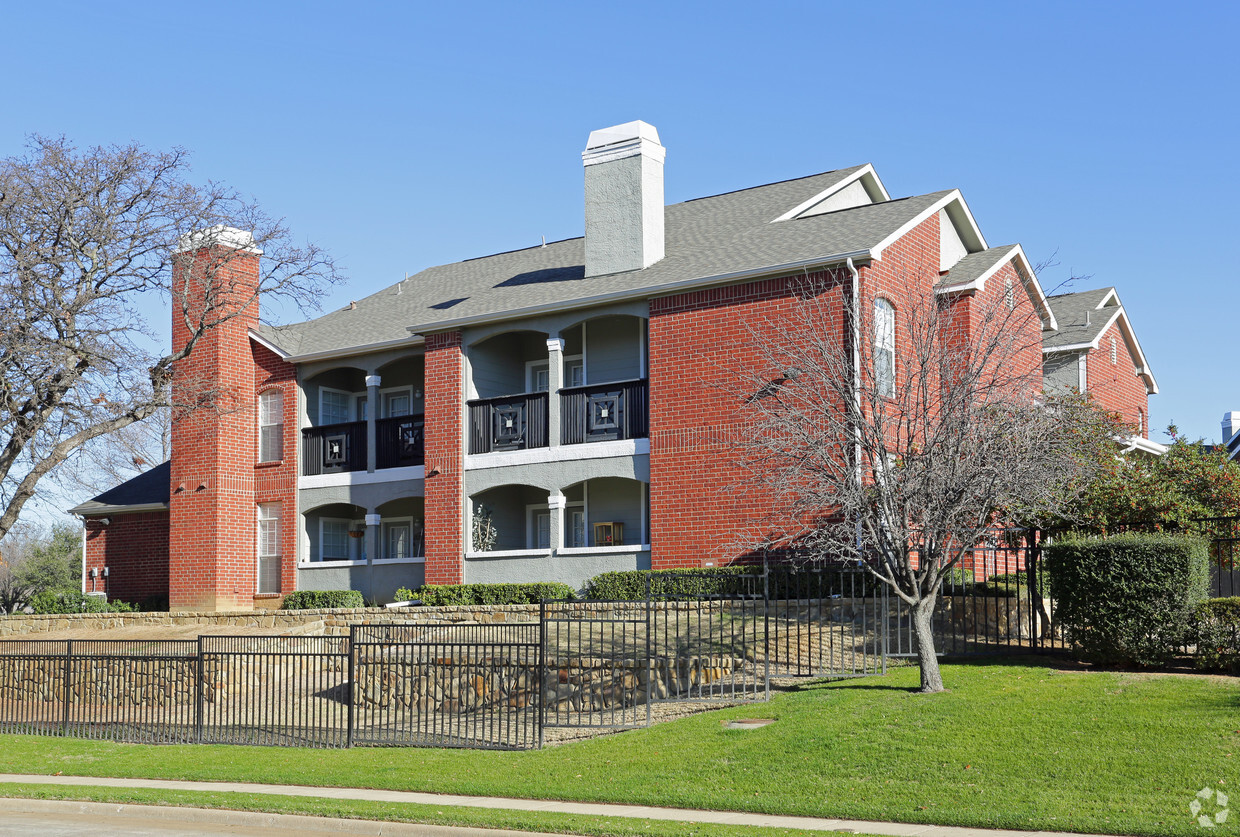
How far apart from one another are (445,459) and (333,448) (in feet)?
14.1

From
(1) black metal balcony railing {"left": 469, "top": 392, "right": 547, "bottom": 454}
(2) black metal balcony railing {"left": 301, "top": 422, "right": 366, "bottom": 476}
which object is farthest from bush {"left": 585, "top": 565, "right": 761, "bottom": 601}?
(2) black metal balcony railing {"left": 301, "top": 422, "right": 366, "bottom": 476}

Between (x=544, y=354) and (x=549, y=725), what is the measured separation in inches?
586

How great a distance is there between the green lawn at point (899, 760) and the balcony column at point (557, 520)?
10.4 meters

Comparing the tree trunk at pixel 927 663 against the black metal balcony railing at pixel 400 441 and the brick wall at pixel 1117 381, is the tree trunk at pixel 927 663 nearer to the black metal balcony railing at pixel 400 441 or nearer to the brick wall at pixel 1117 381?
the black metal balcony railing at pixel 400 441

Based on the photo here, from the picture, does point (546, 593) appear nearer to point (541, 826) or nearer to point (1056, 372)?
point (541, 826)

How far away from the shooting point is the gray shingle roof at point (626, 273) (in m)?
23.7

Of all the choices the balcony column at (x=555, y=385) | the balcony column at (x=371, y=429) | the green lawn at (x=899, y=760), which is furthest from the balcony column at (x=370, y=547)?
the green lawn at (x=899, y=760)

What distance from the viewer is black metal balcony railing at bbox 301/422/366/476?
97.8 ft

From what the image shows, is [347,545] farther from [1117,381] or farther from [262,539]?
[1117,381]

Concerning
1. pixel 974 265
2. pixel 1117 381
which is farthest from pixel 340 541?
pixel 1117 381

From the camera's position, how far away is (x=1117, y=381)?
33.3m

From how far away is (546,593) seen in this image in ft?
77.4

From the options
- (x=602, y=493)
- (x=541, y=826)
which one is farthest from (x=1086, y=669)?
(x=602, y=493)

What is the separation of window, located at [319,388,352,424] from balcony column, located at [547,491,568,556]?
8472 mm
